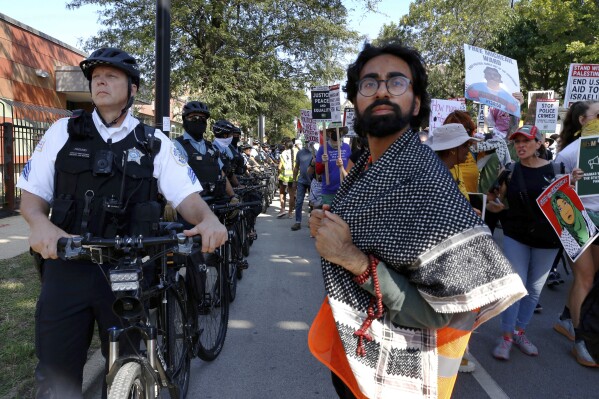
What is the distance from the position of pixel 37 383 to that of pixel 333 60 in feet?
59.0

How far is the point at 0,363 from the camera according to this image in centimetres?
353

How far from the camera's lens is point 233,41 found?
16.9 metres

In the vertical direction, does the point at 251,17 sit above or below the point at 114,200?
above

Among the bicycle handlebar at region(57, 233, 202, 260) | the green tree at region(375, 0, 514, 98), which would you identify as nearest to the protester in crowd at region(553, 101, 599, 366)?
the bicycle handlebar at region(57, 233, 202, 260)

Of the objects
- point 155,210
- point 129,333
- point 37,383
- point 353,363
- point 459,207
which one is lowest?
point 37,383

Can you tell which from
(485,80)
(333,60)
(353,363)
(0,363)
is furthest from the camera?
(333,60)

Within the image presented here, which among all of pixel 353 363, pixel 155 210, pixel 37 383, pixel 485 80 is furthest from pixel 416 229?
pixel 485 80

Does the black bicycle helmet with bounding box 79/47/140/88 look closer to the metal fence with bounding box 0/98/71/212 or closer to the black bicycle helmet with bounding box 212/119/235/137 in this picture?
the black bicycle helmet with bounding box 212/119/235/137

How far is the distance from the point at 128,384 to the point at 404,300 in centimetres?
130

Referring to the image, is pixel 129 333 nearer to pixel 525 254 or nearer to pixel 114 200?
pixel 114 200

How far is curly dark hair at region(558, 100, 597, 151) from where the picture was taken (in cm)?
474

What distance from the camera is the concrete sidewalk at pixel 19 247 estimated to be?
3.58m

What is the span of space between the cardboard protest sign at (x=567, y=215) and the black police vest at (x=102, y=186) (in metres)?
3.17

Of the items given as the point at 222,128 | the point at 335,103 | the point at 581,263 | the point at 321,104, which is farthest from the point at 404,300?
the point at 321,104
